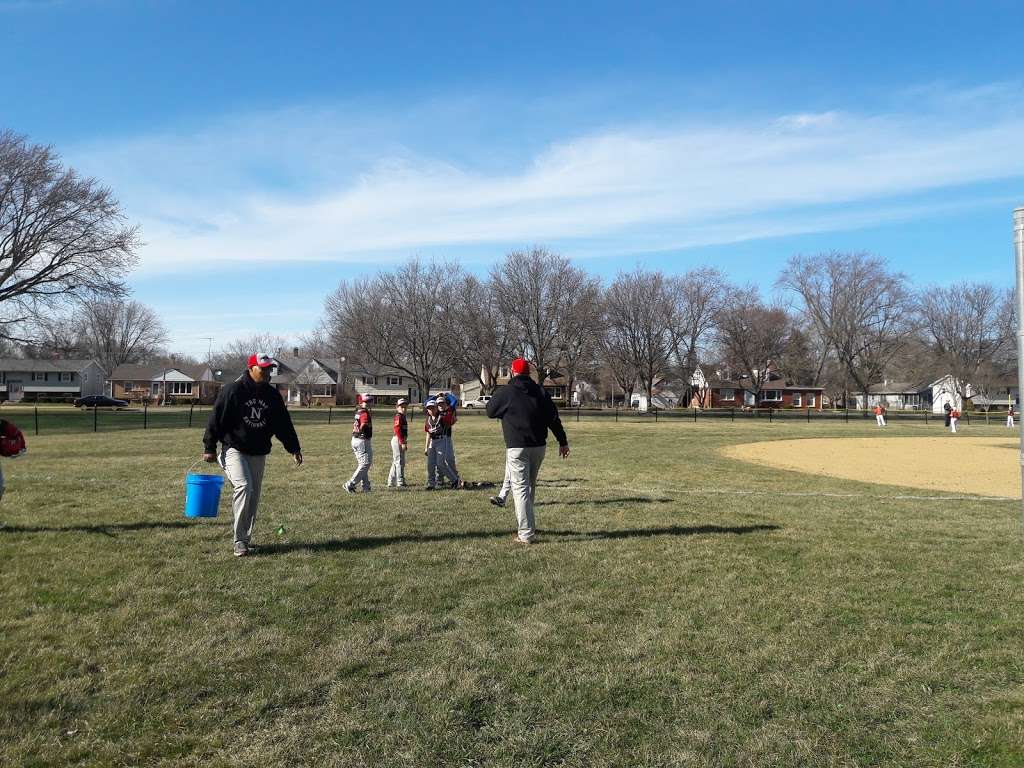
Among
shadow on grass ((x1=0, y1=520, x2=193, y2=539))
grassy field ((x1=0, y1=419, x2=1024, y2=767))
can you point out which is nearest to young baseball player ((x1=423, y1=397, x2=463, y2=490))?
grassy field ((x1=0, y1=419, x2=1024, y2=767))

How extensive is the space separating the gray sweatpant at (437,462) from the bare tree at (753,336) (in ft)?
235

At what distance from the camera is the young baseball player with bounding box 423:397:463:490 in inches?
490

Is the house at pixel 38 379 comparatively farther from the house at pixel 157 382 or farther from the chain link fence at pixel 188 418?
the chain link fence at pixel 188 418

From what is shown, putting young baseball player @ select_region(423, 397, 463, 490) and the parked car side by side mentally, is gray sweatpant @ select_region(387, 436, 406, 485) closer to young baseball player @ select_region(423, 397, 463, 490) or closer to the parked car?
young baseball player @ select_region(423, 397, 463, 490)

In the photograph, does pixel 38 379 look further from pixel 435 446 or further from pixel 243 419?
pixel 243 419

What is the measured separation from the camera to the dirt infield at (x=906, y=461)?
50.3 ft

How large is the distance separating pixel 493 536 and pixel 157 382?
96.9 metres

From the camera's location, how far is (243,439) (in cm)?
738

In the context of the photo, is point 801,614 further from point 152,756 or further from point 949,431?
point 949,431

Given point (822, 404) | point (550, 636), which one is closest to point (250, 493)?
point (550, 636)

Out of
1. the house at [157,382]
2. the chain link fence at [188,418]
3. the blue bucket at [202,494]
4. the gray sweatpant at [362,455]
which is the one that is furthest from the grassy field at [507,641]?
the house at [157,382]

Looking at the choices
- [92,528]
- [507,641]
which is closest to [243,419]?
[92,528]

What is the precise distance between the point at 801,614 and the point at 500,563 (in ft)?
8.99

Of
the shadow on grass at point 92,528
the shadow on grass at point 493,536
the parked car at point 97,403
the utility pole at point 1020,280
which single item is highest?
the utility pole at point 1020,280
